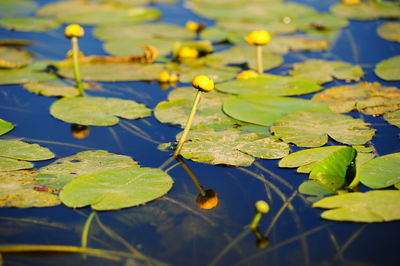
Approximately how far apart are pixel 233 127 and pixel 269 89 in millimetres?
636

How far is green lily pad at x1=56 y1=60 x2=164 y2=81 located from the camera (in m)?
4.14

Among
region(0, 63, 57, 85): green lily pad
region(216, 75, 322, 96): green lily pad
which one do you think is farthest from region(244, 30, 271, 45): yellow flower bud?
region(0, 63, 57, 85): green lily pad

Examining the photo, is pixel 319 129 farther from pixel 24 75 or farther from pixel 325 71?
pixel 24 75

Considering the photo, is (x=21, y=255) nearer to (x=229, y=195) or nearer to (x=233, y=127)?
(x=229, y=195)

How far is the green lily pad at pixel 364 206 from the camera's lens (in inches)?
87.9

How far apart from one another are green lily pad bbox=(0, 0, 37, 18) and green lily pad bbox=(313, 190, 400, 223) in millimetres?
4951

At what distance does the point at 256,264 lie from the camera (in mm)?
2051

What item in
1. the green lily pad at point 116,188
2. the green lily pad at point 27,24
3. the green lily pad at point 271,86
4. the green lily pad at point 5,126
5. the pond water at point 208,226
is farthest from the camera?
the green lily pad at point 27,24

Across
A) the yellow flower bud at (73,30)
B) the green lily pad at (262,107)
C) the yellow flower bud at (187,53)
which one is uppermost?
the yellow flower bud at (73,30)

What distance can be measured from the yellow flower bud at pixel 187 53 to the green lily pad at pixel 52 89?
1131mm

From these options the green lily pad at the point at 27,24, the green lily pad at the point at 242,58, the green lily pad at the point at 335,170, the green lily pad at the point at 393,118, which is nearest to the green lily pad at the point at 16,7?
the green lily pad at the point at 27,24

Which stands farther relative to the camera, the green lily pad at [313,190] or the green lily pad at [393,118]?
the green lily pad at [393,118]

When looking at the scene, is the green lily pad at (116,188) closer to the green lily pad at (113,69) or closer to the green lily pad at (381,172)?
the green lily pad at (381,172)

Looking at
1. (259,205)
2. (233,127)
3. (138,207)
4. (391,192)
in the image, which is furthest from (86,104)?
(391,192)
